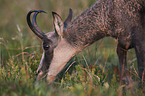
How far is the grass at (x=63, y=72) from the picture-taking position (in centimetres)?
269

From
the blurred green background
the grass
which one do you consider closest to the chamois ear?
the grass

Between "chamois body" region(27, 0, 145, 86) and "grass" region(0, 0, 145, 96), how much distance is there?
10.7 inches

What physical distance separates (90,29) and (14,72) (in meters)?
1.86

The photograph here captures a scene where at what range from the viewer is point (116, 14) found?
12.1 feet

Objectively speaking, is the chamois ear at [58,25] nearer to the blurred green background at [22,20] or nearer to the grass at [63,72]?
the grass at [63,72]

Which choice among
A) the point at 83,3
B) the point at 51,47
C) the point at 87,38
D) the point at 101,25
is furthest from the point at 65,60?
the point at 83,3

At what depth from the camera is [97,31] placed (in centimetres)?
408

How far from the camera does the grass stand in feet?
8.83

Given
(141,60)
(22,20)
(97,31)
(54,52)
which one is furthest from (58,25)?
(22,20)

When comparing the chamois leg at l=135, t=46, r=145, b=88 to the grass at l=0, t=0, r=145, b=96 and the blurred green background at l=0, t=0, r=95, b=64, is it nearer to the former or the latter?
the grass at l=0, t=0, r=145, b=96

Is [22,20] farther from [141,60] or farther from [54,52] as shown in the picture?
[141,60]

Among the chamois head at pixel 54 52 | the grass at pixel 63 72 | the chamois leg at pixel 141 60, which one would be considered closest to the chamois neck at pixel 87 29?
the chamois head at pixel 54 52

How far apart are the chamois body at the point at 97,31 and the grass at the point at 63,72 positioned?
27 centimetres

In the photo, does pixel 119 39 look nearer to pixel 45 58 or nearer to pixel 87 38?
pixel 87 38
